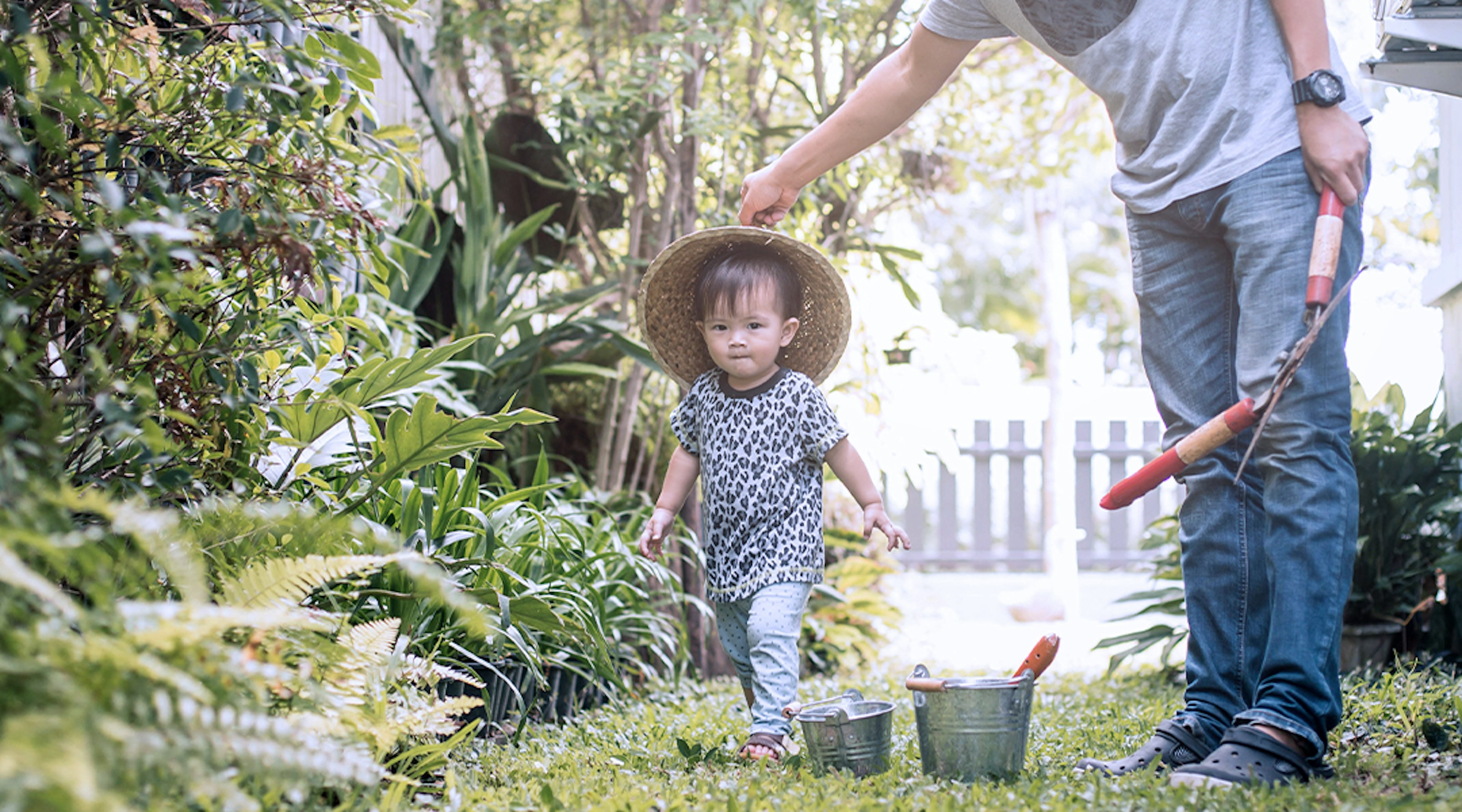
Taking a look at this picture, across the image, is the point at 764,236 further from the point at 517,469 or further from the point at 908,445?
the point at 908,445

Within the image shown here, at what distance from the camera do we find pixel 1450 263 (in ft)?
10.2

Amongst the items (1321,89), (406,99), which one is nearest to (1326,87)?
(1321,89)

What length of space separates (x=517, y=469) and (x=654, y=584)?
0.61 meters

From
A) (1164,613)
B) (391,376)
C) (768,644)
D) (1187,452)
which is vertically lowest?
(1164,613)

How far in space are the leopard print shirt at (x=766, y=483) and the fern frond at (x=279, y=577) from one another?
1.04m

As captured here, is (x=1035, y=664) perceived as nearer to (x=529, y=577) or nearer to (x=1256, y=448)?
(x=1256, y=448)

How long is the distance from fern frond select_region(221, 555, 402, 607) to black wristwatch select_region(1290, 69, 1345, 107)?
150 centimetres

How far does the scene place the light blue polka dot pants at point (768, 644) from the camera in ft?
6.63

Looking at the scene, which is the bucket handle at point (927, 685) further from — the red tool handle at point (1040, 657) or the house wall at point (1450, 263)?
the house wall at point (1450, 263)

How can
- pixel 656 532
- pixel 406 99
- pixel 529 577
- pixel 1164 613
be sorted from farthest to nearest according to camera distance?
pixel 406 99
pixel 1164 613
pixel 529 577
pixel 656 532

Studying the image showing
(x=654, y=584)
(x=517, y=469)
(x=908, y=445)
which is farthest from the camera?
(x=908, y=445)

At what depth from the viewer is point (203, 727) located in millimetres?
842

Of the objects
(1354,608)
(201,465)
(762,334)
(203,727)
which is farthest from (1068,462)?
(203,727)

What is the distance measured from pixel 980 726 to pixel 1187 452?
532 millimetres
